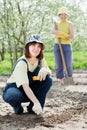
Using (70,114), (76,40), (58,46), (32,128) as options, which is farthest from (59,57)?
(76,40)

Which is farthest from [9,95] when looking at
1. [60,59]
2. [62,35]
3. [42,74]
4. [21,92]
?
[60,59]

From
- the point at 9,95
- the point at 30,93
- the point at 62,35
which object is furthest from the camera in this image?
the point at 62,35

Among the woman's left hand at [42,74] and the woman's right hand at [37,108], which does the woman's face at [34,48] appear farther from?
the woman's right hand at [37,108]

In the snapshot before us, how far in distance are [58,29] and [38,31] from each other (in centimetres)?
643

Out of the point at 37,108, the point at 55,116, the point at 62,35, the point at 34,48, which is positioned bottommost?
the point at 55,116

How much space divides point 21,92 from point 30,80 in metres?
0.21

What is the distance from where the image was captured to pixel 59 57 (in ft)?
35.1

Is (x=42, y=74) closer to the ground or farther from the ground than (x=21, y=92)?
farther from the ground

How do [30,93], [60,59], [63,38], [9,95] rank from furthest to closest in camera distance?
[60,59]
[63,38]
[9,95]
[30,93]

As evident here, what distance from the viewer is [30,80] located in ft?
20.7

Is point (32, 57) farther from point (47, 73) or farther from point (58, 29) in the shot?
point (58, 29)

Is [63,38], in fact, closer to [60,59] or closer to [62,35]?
[62,35]

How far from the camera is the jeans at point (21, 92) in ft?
20.1

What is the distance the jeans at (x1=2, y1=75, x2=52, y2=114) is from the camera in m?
6.12
